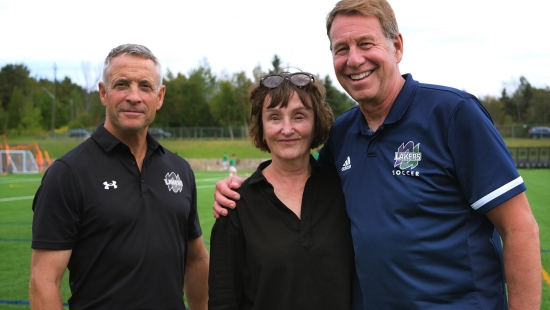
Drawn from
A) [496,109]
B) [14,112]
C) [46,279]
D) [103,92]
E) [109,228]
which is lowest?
[46,279]

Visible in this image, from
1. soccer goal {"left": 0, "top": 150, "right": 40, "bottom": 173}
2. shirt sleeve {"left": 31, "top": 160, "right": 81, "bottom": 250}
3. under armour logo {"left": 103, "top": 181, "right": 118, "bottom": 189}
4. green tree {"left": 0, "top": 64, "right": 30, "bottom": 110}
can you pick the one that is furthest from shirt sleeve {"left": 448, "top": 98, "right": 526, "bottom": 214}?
green tree {"left": 0, "top": 64, "right": 30, "bottom": 110}

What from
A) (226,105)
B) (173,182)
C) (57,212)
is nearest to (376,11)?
(173,182)

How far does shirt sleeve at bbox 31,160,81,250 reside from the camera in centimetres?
266

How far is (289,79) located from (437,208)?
1.07m

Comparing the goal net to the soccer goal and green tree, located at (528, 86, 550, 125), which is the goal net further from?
green tree, located at (528, 86, 550, 125)

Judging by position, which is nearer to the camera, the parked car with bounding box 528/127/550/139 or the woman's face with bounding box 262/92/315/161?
the woman's face with bounding box 262/92/315/161

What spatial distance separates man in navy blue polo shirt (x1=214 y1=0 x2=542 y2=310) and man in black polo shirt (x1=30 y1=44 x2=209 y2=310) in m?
0.60

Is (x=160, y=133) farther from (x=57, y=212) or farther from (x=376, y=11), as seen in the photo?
(x=376, y=11)

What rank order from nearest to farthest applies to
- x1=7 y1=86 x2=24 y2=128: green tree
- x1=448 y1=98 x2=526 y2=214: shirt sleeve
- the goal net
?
1. x1=448 y1=98 x2=526 y2=214: shirt sleeve
2. the goal net
3. x1=7 y1=86 x2=24 y2=128: green tree

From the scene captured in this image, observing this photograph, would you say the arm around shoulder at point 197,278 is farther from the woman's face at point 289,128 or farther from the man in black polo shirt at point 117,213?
the woman's face at point 289,128

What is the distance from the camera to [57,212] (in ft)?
8.79

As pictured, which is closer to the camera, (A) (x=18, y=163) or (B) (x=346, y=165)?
(B) (x=346, y=165)

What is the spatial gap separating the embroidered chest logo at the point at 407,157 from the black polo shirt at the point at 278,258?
0.48 m

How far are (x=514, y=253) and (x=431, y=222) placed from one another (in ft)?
1.21
